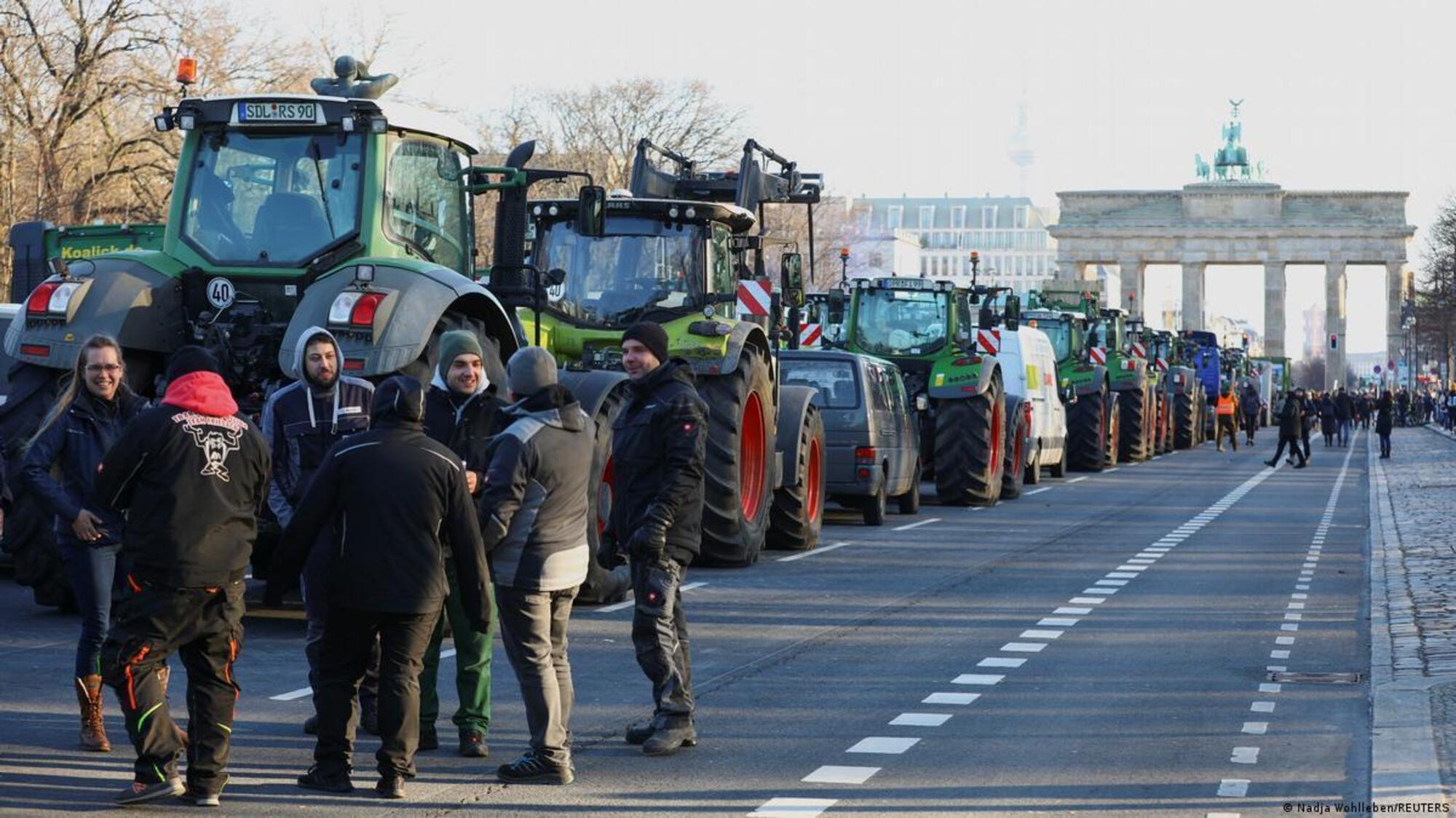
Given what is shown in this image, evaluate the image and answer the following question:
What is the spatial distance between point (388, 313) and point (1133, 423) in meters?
34.6

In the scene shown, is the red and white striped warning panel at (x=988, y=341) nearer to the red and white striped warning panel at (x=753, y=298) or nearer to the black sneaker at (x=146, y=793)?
the red and white striped warning panel at (x=753, y=298)

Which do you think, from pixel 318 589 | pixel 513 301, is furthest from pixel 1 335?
pixel 318 589

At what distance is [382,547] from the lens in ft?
26.8

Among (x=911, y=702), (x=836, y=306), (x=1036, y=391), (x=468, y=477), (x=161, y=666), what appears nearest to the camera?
(x=161, y=666)

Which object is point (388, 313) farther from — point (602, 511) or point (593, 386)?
point (602, 511)

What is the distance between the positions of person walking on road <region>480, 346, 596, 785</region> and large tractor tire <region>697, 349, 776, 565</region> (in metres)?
7.32

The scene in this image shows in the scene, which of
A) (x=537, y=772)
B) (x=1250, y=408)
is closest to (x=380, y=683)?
(x=537, y=772)

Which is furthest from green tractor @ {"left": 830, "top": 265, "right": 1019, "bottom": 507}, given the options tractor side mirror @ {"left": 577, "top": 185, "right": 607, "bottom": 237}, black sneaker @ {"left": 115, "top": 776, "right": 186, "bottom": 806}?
black sneaker @ {"left": 115, "top": 776, "right": 186, "bottom": 806}

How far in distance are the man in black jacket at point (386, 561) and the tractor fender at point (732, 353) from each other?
8.73 metres

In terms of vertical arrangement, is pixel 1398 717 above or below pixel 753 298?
below

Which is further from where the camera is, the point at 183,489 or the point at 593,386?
the point at 593,386

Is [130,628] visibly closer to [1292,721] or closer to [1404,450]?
A: [1292,721]

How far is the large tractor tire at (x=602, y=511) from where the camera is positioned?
42.2 feet

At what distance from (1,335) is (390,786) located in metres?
10.3
